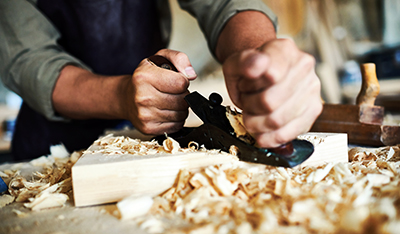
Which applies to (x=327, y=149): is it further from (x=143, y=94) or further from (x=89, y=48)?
(x=89, y=48)

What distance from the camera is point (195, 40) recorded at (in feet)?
8.39

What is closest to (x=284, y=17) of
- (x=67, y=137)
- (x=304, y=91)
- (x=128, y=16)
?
(x=128, y=16)

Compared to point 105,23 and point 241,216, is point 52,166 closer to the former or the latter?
point 241,216

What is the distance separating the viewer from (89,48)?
1487 mm

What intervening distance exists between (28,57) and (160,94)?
0.73 meters

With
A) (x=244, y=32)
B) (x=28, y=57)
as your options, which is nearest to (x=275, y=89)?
(x=244, y=32)

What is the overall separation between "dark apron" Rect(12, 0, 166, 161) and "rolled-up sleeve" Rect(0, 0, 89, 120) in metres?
0.21

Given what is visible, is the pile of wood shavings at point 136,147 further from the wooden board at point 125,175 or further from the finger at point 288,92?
the finger at point 288,92

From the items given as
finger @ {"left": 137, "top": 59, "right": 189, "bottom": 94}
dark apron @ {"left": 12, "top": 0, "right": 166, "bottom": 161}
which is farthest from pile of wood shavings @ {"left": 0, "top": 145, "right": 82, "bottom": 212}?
dark apron @ {"left": 12, "top": 0, "right": 166, "bottom": 161}

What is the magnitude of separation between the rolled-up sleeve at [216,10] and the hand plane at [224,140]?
511 mm

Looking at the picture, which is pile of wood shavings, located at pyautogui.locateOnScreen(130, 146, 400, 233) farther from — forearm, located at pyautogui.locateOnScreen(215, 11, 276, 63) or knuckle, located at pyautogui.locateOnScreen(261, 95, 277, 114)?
forearm, located at pyautogui.locateOnScreen(215, 11, 276, 63)

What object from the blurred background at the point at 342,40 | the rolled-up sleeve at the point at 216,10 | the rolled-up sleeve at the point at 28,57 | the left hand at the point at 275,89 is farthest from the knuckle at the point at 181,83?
the blurred background at the point at 342,40

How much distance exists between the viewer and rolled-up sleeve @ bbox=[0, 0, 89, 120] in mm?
1146

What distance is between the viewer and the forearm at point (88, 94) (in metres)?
1.01
